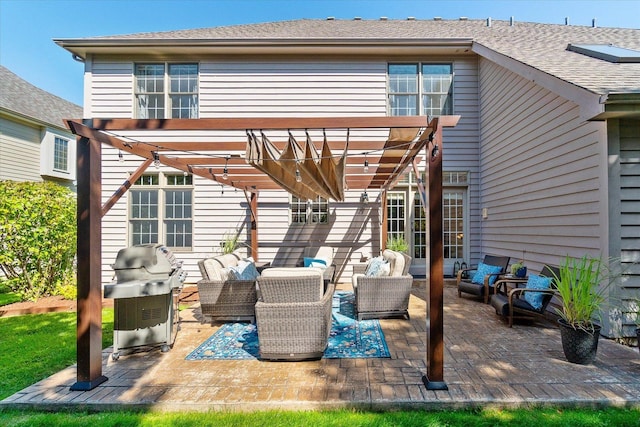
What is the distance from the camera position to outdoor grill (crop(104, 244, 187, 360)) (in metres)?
3.28

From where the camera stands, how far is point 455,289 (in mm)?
6445

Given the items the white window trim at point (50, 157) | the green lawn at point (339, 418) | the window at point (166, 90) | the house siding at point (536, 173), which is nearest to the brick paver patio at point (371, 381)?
the green lawn at point (339, 418)

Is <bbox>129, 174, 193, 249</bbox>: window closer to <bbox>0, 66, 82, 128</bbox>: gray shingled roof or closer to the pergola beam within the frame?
the pergola beam

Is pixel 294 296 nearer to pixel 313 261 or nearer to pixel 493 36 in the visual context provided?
pixel 313 261

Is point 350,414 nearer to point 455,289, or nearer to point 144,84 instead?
point 455,289

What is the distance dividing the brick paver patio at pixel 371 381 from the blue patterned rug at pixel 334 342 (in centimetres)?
13

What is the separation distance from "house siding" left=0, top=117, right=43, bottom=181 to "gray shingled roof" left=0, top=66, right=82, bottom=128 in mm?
474

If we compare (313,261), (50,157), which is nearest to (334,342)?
(313,261)

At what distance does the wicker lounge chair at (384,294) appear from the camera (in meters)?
4.40

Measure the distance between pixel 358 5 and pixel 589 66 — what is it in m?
7.77

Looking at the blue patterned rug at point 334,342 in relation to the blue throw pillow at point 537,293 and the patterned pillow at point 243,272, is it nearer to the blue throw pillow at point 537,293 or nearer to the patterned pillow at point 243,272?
the patterned pillow at point 243,272

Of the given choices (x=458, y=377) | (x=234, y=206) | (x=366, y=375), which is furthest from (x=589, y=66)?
(x=234, y=206)

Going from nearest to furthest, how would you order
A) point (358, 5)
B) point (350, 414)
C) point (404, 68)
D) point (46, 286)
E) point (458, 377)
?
point (350, 414) < point (458, 377) < point (46, 286) < point (404, 68) < point (358, 5)

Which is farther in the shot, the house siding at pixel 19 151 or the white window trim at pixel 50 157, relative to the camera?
the white window trim at pixel 50 157
